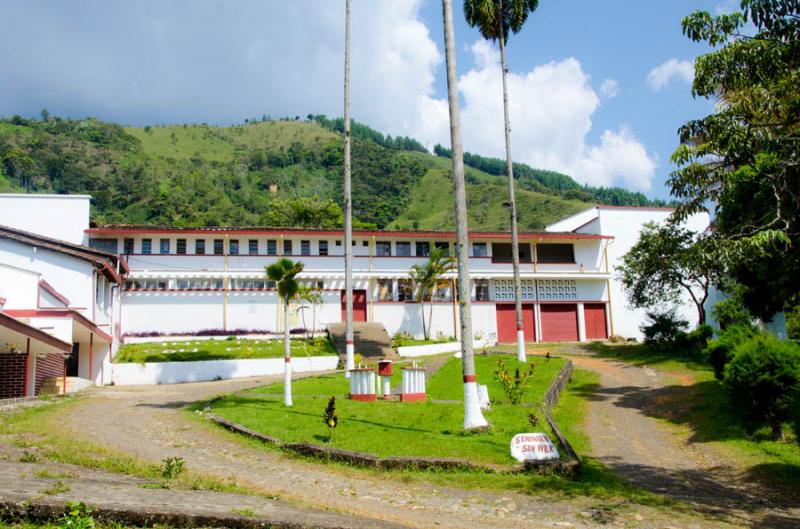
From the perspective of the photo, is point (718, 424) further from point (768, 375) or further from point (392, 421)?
point (392, 421)

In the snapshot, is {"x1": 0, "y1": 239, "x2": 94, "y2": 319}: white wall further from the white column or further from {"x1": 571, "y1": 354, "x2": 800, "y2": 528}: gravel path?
the white column

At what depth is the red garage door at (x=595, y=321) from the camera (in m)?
41.2

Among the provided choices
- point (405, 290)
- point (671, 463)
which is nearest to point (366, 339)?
point (405, 290)

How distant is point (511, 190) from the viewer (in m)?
26.0

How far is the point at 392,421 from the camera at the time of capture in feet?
43.6

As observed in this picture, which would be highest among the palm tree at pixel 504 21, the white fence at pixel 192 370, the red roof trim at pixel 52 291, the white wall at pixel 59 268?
the palm tree at pixel 504 21

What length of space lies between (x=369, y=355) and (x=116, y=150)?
9028cm

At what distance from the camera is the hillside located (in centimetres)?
8019

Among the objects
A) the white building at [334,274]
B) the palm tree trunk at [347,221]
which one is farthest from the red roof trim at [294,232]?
the palm tree trunk at [347,221]

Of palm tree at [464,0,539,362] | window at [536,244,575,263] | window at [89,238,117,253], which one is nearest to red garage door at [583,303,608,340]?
window at [536,244,575,263]

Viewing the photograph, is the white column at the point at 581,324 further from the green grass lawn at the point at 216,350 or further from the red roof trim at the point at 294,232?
the green grass lawn at the point at 216,350

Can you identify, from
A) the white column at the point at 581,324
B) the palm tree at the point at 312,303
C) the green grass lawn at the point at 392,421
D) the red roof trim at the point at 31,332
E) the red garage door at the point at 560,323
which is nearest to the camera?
the green grass lawn at the point at 392,421

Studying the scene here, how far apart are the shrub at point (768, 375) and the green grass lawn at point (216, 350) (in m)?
20.4

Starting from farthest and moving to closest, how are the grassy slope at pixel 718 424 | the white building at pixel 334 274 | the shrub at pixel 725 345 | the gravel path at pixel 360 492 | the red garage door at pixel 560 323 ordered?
the red garage door at pixel 560 323 < the white building at pixel 334 274 < the shrub at pixel 725 345 < the grassy slope at pixel 718 424 < the gravel path at pixel 360 492
